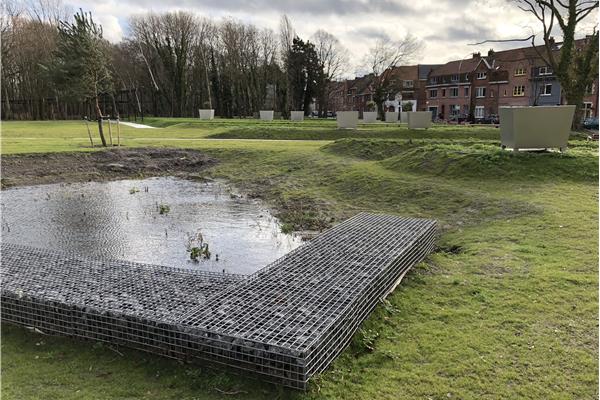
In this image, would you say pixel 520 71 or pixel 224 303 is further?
pixel 520 71

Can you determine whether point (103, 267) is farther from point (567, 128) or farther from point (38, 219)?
point (567, 128)

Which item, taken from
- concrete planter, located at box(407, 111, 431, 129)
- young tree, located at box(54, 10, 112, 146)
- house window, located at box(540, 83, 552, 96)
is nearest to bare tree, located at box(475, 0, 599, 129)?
concrete planter, located at box(407, 111, 431, 129)

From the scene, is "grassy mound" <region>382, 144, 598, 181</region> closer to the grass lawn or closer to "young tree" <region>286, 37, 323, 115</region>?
the grass lawn

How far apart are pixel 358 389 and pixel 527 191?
7182 mm

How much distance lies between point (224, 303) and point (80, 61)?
16912 mm

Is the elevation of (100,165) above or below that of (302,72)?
below

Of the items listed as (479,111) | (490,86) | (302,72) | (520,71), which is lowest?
(479,111)

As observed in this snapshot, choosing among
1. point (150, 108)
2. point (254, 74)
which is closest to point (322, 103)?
point (254, 74)

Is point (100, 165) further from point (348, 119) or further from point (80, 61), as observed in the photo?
point (348, 119)

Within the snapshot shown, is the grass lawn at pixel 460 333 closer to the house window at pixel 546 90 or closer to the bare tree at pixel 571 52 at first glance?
the bare tree at pixel 571 52

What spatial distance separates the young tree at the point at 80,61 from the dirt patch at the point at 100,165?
8.85ft

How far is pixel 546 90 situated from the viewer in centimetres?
5444

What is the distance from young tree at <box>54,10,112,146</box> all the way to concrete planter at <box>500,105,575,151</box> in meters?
13.7

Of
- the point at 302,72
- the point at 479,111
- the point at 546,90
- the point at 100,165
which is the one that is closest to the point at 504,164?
the point at 100,165
